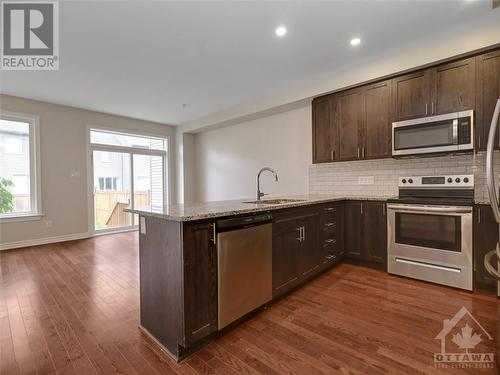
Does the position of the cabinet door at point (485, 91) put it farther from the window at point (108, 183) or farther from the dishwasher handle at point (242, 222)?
the window at point (108, 183)

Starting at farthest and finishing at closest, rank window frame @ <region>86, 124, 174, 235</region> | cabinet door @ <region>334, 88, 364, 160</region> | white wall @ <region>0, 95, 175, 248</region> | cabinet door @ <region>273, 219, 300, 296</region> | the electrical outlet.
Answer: window frame @ <region>86, 124, 174, 235</region> → white wall @ <region>0, 95, 175, 248</region> → the electrical outlet → cabinet door @ <region>334, 88, 364, 160</region> → cabinet door @ <region>273, 219, 300, 296</region>

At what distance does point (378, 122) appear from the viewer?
3.16m

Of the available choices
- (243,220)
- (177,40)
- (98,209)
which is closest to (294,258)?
(243,220)

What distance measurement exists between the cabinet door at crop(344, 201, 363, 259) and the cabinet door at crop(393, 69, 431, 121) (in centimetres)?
123

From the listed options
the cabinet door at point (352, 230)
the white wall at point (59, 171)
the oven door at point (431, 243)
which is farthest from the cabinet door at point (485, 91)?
the white wall at point (59, 171)

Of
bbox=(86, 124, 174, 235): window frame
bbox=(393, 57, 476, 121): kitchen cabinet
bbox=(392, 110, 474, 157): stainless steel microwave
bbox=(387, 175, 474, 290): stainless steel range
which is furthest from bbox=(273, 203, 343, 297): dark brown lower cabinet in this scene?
bbox=(86, 124, 174, 235): window frame

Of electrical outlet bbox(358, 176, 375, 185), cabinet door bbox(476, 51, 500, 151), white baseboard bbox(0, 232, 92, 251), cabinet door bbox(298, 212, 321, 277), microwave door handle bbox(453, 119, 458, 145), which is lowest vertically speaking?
white baseboard bbox(0, 232, 92, 251)

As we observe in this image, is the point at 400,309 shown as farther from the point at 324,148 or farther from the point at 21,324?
the point at 21,324

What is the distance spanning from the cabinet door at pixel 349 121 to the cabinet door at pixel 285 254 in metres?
1.59

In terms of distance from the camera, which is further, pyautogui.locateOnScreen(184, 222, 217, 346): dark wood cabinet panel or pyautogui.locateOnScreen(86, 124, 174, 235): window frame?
pyautogui.locateOnScreen(86, 124, 174, 235): window frame

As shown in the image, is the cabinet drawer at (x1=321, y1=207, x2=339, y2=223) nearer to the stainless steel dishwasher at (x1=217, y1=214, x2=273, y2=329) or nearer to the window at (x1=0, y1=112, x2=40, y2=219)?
the stainless steel dishwasher at (x1=217, y1=214, x2=273, y2=329)

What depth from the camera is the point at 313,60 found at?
3.16 metres

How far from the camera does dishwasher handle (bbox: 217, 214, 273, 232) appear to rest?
172 cm

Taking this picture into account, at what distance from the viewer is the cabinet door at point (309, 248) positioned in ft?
8.31
